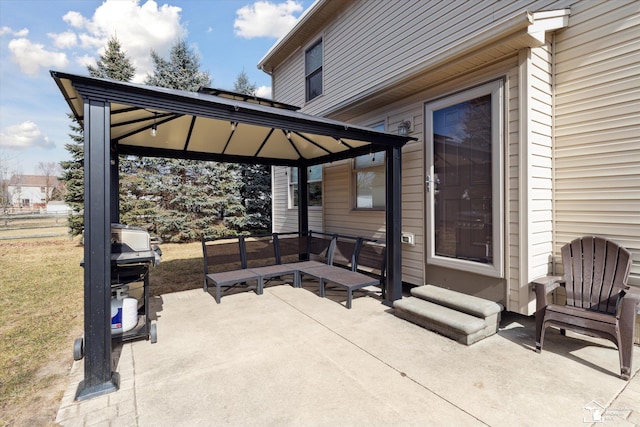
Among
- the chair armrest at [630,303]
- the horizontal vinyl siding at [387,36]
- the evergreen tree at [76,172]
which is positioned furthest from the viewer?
the evergreen tree at [76,172]

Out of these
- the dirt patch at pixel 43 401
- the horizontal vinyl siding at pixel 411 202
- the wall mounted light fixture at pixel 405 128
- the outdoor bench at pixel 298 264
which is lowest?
the dirt patch at pixel 43 401

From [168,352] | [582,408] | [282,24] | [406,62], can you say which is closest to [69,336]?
[168,352]

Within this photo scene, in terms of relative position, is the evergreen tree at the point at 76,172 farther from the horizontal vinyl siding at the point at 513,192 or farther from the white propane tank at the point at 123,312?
the horizontal vinyl siding at the point at 513,192

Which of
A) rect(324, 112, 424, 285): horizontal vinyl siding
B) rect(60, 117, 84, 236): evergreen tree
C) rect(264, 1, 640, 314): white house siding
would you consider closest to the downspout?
rect(264, 1, 640, 314): white house siding

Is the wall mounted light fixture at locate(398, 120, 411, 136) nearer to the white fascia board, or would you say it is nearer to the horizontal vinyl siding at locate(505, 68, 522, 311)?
the horizontal vinyl siding at locate(505, 68, 522, 311)

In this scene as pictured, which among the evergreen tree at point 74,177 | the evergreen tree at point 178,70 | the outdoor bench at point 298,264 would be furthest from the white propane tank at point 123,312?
the evergreen tree at point 178,70

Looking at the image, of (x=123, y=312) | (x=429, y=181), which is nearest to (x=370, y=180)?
(x=429, y=181)

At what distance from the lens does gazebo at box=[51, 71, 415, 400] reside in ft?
7.61

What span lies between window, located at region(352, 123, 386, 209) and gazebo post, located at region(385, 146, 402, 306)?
1.05 m

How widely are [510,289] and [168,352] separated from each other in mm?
3664

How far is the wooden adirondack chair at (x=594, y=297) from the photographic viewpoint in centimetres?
248

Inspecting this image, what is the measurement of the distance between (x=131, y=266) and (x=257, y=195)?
1070cm

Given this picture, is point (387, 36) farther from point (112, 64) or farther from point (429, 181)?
point (112, 64)

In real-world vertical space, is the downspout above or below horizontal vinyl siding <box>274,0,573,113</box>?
below
